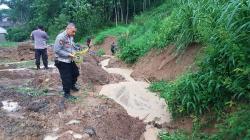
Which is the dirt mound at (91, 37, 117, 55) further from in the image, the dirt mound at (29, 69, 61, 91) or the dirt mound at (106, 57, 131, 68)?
the dirt mound at (29, 69, 61, 91)

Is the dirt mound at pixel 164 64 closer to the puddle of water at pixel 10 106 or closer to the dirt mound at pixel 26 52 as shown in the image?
the puddle of water at pixel 10 106

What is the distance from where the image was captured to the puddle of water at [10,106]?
314 inches

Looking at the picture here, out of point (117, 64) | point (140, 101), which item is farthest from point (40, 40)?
point (140, 101)

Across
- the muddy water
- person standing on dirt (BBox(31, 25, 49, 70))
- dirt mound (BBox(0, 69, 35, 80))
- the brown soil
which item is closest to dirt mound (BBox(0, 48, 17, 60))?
the brown soil

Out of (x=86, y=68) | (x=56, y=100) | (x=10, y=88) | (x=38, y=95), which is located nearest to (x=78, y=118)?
(x=56, y=100)

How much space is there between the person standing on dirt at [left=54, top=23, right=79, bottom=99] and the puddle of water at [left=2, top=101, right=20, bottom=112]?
995 millimetres

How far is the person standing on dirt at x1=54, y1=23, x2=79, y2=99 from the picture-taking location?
8.14 m

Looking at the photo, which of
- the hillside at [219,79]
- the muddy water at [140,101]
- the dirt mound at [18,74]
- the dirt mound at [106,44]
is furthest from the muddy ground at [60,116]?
the dirt mound at [106,44]

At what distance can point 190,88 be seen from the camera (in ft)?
22.9

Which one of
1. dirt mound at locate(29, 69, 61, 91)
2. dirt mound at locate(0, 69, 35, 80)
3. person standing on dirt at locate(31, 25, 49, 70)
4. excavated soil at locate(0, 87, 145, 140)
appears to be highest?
person standing on dirt at locate(31, 25, 49, 70)

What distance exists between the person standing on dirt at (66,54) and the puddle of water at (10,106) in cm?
100

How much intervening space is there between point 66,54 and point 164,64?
361 centimetres

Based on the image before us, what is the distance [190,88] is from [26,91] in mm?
4079

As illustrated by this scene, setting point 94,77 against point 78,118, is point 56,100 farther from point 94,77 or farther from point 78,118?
point 94,77
